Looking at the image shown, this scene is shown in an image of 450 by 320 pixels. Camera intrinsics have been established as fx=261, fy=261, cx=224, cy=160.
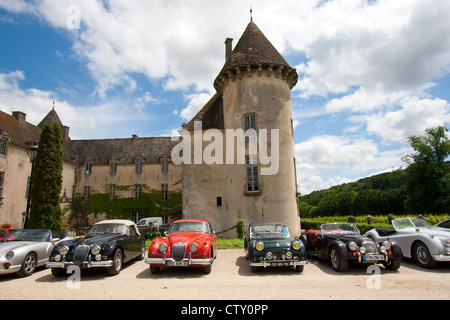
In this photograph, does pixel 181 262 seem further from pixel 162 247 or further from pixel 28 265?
pixel 28 265

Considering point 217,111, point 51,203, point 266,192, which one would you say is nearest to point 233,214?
point 266,192

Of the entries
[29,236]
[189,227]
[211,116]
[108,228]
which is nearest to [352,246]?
[189,227]

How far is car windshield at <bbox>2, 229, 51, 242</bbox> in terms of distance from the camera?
8.99 m

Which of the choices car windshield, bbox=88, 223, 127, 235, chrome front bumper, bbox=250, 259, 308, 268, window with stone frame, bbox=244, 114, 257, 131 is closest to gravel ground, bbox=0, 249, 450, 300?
chrome front bumper, bbox=250, 259, 308, 268

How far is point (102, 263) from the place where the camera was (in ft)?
23.7

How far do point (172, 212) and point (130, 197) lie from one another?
558 centimetres

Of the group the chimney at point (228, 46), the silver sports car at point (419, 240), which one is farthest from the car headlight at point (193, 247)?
the chimney at point (228, 46)

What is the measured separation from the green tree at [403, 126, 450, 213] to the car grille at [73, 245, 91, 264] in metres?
40.0

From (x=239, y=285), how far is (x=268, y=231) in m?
3.21

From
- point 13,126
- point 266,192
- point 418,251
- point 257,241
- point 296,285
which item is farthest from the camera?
point 13,126

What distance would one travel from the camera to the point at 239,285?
6441 mm

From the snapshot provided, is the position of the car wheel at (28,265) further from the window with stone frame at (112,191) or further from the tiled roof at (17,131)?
the window with stone frame at (112,191)

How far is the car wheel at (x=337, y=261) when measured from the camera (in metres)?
7.48
